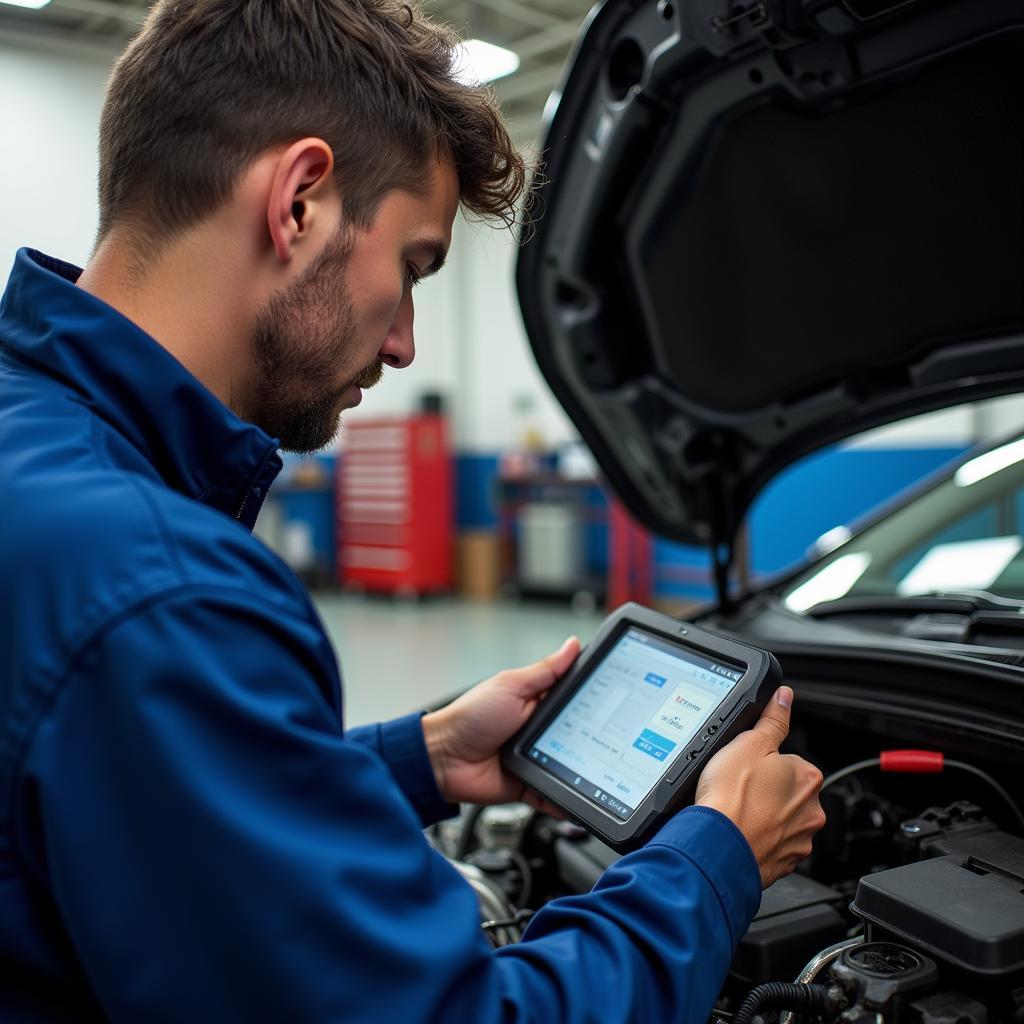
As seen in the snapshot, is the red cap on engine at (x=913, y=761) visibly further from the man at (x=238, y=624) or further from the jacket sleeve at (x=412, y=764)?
the jacket sleeve at (x=412, y=764)

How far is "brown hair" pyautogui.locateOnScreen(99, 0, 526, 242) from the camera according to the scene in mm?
804

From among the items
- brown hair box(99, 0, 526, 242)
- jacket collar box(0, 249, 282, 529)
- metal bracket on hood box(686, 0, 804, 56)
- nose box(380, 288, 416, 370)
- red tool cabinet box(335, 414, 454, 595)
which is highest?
metal bracket on hood box(686, 0, 804, 56)

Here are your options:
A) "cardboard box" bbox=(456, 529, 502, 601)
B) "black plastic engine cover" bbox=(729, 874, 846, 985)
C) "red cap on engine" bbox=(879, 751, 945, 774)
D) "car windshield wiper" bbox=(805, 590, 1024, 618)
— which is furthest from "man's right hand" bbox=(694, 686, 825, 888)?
"cardboard box" bbox=(456, 529, 502, 601)

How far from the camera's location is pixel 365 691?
432cm

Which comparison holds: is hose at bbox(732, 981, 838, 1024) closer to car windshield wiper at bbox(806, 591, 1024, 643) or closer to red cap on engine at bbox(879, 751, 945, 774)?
red cap on engine at bbox(879, 751, 945, 774)

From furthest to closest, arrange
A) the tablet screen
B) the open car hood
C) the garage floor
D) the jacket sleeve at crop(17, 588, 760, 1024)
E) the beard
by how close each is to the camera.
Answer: the garage floor → the open car hood → the tablet screen → the beard → the jacket sleeve at crop(17, 588, 760, 1024)

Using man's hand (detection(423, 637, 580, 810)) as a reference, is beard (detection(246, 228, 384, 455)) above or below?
above

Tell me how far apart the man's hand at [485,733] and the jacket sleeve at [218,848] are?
565 millimetres

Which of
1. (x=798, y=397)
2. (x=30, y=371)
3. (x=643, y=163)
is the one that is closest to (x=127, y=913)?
(x=30, y=371)

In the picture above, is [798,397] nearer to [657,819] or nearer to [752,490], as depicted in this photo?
[752,490]

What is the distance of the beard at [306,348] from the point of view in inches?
32.7

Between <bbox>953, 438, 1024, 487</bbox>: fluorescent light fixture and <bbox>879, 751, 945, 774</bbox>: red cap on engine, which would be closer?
<bbox>879, 751, 945, 774</bbox>: red cap on engine

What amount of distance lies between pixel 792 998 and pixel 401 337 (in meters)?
0.72

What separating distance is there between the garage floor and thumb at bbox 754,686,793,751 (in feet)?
9.91
